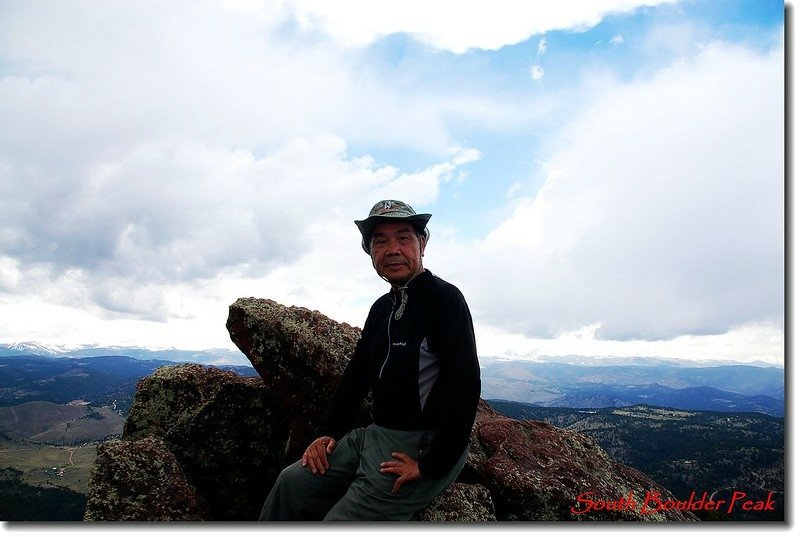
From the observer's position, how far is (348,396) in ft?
24.4

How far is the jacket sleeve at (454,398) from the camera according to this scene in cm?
534

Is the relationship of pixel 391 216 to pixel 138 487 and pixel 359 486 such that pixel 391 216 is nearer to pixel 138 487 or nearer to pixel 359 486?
pixel 359 486

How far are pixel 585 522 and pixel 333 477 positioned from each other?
14.7ft

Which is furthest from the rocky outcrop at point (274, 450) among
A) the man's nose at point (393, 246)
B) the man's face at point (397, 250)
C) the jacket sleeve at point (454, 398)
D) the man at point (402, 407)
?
the man's nose at point (393, 246)

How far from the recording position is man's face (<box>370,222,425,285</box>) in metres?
6.55

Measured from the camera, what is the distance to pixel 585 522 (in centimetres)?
755

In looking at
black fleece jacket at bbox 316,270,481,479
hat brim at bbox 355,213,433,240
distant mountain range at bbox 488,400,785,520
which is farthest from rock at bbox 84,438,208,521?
distant mountain range at bbox 488,400,785,520

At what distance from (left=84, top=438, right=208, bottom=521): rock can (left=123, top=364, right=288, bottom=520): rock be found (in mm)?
1454

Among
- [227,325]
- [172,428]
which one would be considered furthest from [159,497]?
[227,325]

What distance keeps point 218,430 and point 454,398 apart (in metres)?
8.46

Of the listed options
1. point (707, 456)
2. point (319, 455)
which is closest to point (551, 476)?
point (319, 455)

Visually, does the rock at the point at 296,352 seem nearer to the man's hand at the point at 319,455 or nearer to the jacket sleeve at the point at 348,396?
the jacket sleeve at the point at 348,396

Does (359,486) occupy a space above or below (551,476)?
above

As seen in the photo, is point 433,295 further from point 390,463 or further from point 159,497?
point 159,497
